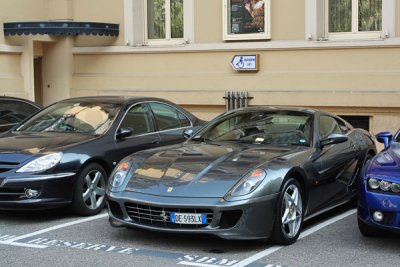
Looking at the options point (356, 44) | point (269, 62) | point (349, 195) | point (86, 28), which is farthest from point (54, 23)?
point (349, 195)

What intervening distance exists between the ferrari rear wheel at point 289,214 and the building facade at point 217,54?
22.5 feet

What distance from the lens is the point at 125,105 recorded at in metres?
8.95

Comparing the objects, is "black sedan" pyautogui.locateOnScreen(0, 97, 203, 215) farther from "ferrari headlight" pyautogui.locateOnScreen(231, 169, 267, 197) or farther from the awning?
the awning

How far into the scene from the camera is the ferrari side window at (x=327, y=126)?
25.3ft

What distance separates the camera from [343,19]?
13797 millimetres

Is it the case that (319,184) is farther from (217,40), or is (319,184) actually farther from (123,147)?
(217,40)

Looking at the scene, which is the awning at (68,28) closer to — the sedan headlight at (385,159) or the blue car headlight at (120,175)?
the blue car headlight at (120,175)

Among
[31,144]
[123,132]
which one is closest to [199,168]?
[123,132]

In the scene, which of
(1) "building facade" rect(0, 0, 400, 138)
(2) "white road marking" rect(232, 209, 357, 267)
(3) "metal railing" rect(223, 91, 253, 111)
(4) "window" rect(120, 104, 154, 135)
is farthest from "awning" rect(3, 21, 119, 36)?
(2) "white road marking" rect(232, 209, 357, 267)

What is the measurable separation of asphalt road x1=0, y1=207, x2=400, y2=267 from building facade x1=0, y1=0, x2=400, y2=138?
6.23 m

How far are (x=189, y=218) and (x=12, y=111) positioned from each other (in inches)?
206

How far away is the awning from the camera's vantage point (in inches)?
583

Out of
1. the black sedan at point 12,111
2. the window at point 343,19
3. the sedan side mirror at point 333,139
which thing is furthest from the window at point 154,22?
the sedan side mirror at point 333,139

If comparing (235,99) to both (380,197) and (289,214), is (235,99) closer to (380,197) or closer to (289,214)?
(289,214)
